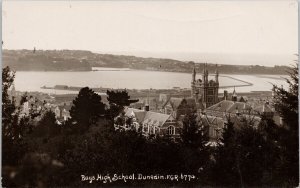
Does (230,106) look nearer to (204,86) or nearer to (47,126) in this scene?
(204,86)

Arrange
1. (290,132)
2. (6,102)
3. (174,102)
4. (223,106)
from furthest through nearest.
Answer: (223,106), (174,102), (290,132), (6,102)

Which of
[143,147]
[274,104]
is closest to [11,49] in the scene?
[143,147]

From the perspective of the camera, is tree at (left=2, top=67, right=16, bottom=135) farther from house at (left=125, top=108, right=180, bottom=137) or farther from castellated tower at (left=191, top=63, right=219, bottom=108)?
castellated tower at (left=191, top=63, right=219, bottom=108)

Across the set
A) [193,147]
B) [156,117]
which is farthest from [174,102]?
[193,147]

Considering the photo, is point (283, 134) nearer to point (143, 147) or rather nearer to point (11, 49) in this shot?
point (143, 147)

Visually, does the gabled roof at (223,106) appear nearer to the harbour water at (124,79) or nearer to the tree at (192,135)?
the harbour water at (124,79)

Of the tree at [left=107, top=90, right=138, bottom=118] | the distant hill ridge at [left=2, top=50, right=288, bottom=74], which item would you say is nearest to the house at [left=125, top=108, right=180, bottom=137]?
the tree at [left=107, top=90, right=138, bottom=118]

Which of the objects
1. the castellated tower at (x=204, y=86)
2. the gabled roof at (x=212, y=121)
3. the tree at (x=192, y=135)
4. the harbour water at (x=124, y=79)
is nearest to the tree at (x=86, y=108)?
the harbour water at (x=124, y=79)
